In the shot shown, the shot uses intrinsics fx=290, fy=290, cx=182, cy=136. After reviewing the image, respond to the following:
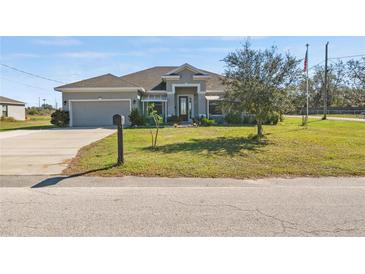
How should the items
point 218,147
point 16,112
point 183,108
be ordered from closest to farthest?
point 218,147 < point 183,108 < point 16,112

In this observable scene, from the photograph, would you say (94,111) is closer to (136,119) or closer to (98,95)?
(98,95)

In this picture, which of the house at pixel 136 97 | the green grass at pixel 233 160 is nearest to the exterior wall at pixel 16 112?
the house at pixel 136 97

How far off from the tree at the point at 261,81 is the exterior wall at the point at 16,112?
39.9m

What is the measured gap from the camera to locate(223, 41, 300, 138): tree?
11.9 metres

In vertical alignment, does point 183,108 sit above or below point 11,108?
below

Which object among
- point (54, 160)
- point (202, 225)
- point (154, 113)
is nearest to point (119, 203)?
point (202, 225)

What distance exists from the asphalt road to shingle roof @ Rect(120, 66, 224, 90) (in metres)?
20.7

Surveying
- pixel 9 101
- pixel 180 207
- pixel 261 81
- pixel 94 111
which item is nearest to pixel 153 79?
pixel 94 111

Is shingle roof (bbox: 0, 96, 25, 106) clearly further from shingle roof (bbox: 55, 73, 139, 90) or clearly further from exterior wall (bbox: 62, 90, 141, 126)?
shingle roof (bbox: 55, 73, 139, 90)

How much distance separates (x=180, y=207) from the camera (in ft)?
15.3

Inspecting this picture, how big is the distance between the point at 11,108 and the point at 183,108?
1153 inches

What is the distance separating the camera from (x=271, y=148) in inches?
419

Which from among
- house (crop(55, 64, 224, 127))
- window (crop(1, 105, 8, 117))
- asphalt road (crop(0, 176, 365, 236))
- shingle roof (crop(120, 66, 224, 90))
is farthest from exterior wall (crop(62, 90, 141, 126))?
window (crop(1, 105, 8, 117))

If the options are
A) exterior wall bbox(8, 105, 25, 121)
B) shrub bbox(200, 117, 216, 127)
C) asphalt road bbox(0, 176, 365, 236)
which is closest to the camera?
asphalt road bbox(0, 176, 365, 236)
